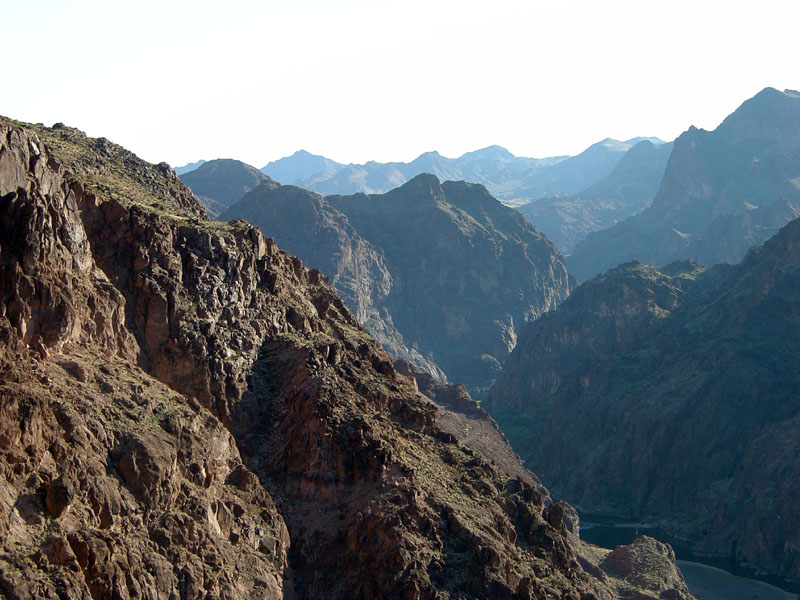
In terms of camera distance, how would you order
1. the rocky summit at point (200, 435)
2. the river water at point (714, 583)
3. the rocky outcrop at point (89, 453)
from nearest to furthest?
the rocky outcrop at point (89, 453) → the rocky summit at point (200, 435) → the river water at point (714, 583)

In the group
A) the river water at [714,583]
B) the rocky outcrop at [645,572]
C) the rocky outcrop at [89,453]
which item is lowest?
the river water at [714,583]

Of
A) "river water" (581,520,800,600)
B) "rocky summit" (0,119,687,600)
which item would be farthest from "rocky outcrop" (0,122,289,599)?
"river water" (581,520,800,600)

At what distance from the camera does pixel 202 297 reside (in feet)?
277

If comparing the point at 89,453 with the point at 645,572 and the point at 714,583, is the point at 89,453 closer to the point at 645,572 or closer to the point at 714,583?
the point at 645,572

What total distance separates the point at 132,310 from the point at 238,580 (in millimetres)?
20895

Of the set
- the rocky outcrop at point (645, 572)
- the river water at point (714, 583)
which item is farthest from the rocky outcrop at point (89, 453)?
the river water at point (714, 583)

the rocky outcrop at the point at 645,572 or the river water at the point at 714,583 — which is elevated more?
the rocky outcrop at the point at 645,572

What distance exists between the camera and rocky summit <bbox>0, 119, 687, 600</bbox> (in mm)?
60844

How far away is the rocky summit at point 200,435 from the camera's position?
60844 mm

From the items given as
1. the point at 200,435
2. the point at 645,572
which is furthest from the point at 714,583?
the point at 200,435

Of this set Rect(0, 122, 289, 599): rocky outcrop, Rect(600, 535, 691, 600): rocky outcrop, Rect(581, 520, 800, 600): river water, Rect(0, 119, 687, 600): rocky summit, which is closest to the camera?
Rect(0, 122, 289, 599): rocky outcrop

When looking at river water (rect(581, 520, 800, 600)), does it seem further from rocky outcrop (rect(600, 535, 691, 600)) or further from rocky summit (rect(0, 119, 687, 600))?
rocky summit (rect(0, 119, 687, 600))

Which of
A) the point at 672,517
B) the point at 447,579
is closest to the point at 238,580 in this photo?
the point at 447,579

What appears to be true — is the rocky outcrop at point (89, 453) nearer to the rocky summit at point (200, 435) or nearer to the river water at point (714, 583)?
the rocky summit at point (200, 435)
